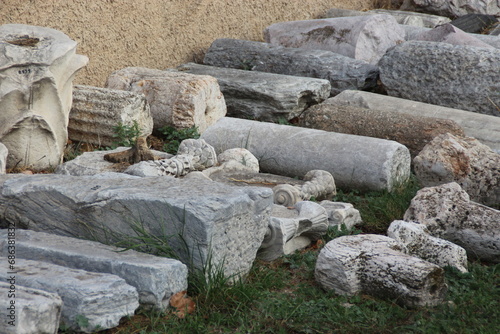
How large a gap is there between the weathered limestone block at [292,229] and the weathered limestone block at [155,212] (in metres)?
0.25

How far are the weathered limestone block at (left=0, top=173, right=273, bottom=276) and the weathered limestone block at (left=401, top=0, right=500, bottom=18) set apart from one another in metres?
9.34

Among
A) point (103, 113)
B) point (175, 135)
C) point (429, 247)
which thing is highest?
point (103, 113)

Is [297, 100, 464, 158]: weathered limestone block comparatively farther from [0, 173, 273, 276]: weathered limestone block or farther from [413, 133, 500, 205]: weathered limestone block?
[0, 173, 273, 276]: weathered limestone block

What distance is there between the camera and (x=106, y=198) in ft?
11.0

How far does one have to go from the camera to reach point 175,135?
6.13 m

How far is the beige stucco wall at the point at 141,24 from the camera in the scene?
20.9ft

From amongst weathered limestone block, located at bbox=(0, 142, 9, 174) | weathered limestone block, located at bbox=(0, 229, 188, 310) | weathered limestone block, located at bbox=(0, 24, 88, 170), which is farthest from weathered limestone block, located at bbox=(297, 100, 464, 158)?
weathered limestone block, located at bbox=(0, 229, 188, 310)

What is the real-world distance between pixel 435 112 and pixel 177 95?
2.61 meters

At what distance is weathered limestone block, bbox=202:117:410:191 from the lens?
5133 mm

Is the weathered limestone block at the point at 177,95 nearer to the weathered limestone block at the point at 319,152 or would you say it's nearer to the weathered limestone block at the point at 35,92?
the weathered limestone block at the point at 319,152

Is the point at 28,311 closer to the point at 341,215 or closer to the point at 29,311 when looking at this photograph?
the point at 29,311

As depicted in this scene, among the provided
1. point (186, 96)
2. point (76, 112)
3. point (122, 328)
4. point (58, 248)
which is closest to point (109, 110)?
point (76, 112)

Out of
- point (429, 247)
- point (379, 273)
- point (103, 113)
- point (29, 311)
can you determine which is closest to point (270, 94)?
point (103, 113)

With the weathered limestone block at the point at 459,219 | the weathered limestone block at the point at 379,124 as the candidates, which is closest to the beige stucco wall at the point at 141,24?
the weathered limestone block at the point at 379,124
